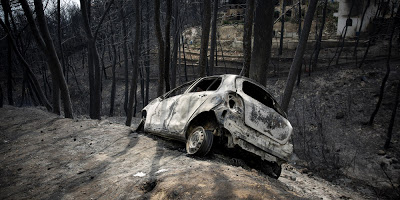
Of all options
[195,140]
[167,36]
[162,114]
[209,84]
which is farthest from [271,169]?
[167,36]

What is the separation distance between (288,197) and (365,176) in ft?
45.7

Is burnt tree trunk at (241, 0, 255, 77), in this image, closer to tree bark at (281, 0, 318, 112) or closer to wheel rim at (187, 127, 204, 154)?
tree bark at (281, 0, 318, 112)

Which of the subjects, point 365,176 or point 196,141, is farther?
point 365,176

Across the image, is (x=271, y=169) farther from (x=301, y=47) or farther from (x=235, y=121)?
(x=301, y=47)

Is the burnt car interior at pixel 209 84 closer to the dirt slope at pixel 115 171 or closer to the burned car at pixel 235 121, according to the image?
the burned car at pixel 235 121

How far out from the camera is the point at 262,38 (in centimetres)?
948

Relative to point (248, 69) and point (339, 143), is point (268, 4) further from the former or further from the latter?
point (339, 143)

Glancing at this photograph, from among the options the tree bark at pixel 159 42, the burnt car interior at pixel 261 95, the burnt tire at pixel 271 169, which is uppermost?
the tree bark at pixel 159 42

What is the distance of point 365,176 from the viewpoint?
48.8ft

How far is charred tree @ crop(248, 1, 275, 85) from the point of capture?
9.41 metres

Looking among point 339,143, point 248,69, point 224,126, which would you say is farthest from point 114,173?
point 339,143

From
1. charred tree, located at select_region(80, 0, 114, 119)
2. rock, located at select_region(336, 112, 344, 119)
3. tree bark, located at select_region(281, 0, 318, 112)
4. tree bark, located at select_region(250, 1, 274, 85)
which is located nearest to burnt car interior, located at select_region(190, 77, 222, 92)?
tree bark, located at select_region(250, 1, 274, 85)

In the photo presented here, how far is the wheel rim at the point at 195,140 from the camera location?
5.24 metres

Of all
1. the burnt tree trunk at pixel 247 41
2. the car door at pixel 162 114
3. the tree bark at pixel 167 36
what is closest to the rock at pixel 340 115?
the burnt tree trunk at pixel 247 41
